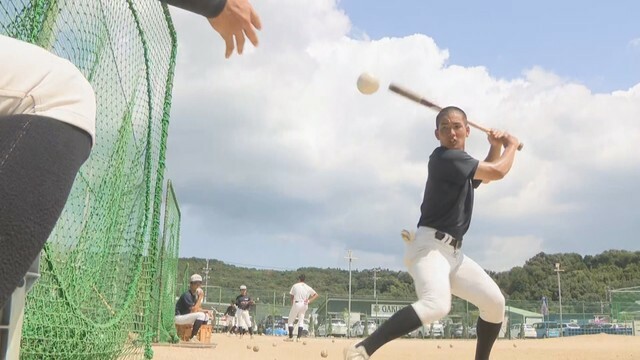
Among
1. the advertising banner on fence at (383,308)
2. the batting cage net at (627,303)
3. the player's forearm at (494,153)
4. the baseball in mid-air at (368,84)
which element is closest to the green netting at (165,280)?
the baseball in mid-air at (368,84)

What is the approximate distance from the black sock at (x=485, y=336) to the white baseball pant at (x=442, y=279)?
2.1 inches

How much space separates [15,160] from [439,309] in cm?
374

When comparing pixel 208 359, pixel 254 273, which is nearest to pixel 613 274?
pixel 254 273

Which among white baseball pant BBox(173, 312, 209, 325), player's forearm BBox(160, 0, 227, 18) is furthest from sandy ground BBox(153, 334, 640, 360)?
player's forearm BBox(160, 0, 227, 18)

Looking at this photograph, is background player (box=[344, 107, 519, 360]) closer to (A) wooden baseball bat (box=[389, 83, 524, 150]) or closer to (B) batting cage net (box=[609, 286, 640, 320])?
(A) wooden baseball bat (box=[389, 83, 524, 150])

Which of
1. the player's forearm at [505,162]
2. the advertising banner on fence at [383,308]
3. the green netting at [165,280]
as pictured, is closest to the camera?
the player's forearm at [505,162]

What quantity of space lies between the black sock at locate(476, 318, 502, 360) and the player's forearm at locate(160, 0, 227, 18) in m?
4.29

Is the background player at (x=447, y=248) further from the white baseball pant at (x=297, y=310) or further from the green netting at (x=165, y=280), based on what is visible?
the white baseball pant at (x=297, y=310)

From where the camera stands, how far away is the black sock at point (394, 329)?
4.31m

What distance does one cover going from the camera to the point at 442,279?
4.46 meters

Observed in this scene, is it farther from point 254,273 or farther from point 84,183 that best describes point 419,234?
point 254,273

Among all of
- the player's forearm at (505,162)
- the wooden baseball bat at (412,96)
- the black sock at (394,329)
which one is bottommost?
the black sock at (394,329)

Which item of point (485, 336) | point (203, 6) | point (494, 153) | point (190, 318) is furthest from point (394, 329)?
point (190, 318)

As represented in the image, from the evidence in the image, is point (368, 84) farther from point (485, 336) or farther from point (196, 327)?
point (196, 327)
